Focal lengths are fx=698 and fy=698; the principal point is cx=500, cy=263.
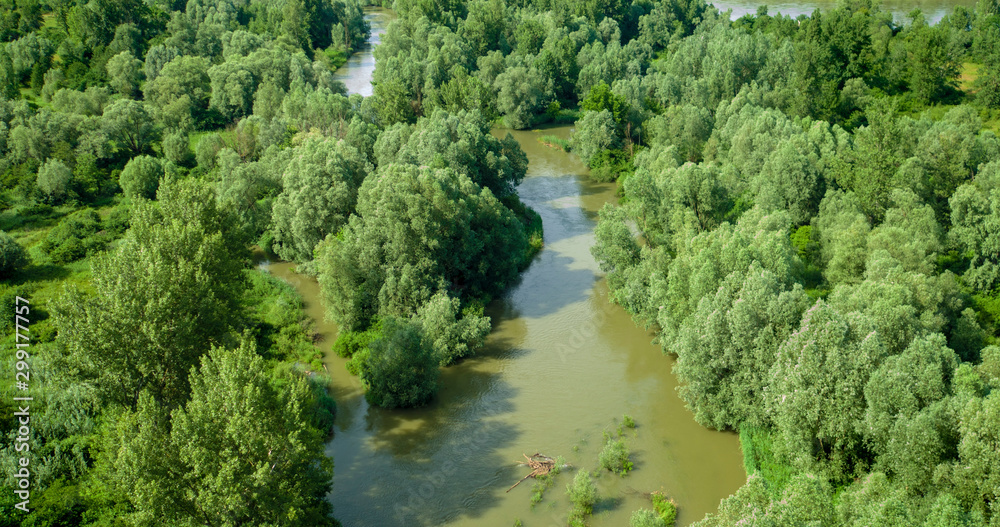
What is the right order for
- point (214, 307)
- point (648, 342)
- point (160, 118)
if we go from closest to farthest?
point (214, 307), point (648, 342), point (160, 118)

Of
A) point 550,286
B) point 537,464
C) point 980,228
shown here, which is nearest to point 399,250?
point 550,286

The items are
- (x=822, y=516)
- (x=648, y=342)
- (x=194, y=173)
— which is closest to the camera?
(x=822, y=516)

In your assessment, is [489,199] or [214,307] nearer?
[214,307]

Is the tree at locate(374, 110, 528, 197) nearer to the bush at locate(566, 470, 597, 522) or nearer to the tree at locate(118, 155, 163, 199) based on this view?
the tree at locate(118, 155, 163, 199)

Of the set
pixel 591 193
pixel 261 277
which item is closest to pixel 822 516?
pixel 261 277

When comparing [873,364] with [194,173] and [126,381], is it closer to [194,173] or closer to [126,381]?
[126,381]
